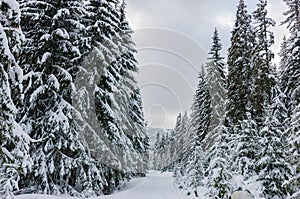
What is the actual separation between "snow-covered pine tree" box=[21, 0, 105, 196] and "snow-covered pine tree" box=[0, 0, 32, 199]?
20.5ft

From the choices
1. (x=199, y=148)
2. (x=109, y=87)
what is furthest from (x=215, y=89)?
(x=109, y=87)

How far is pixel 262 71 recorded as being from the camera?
60.7 ft

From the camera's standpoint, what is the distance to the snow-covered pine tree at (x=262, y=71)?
18.3 metres

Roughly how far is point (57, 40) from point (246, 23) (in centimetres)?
1418

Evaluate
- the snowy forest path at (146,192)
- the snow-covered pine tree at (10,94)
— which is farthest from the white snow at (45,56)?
the snowy forest path at (146,192)

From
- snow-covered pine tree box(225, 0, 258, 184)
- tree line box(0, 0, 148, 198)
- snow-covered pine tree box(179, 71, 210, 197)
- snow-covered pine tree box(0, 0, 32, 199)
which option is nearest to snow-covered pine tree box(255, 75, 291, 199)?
snow-covered pine tree box(225, 0, 258, 184)

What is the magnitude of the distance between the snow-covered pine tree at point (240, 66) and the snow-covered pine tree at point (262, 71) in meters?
0.79

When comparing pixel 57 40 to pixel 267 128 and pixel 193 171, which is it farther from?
pixel 193 171

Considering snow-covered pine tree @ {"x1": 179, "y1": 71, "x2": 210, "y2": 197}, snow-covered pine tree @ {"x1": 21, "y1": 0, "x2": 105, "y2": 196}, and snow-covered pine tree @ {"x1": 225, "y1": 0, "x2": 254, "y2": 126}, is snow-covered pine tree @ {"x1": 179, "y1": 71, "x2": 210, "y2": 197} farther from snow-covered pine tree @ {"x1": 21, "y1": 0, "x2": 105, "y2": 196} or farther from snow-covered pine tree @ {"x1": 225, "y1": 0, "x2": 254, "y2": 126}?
snow-covered pine tree @ {"x1": 21, "y1": 0, "x2": 105, "y2": 196}

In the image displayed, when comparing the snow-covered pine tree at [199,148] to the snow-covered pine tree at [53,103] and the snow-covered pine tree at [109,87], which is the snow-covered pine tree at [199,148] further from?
the snow-covered pine tree at [53,103]

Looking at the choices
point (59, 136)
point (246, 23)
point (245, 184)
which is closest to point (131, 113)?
point (59, 136)

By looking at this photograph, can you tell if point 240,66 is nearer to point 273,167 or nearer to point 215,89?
point 215,89

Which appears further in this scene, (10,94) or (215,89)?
(215,89)

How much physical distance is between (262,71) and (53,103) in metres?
13.6
